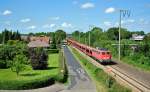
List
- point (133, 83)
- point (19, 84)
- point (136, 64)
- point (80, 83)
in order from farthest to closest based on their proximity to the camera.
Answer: point (136, 64)
point (80, 83)
point (133, 83)
point (19, 84)

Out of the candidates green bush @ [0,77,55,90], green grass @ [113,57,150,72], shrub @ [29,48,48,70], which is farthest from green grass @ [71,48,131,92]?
shrub @ [29,48,48,70]

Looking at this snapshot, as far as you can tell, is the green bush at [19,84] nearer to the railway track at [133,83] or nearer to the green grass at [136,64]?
the railway track at [133,83]

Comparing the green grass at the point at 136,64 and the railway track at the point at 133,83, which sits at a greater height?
the green grass at the point at 136,64

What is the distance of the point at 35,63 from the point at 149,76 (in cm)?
2065

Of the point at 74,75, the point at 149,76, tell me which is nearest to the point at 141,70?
the point at 149,76

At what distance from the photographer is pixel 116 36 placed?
167375mm

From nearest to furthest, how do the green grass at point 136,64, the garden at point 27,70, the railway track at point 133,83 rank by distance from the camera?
1. the railway track at point 133,83
2. the garden at point 27,70
3. the green grass at point 136,64

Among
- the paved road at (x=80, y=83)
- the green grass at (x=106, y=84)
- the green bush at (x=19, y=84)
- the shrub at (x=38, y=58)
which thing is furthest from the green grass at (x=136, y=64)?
the green bush at (x=19, y=84)

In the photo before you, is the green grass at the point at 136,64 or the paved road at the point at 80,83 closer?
the paved road at the point at 80,83

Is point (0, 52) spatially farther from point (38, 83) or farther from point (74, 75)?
point (38, 83)

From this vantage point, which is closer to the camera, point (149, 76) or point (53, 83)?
point (53, 83)

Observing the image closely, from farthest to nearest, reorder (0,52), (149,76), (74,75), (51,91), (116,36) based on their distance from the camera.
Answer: (116,36), (0,52), (74,75), (149,76), (51,91)

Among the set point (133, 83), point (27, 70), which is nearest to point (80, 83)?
point (133, 83)

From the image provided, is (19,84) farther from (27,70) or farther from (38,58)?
(27,70)
